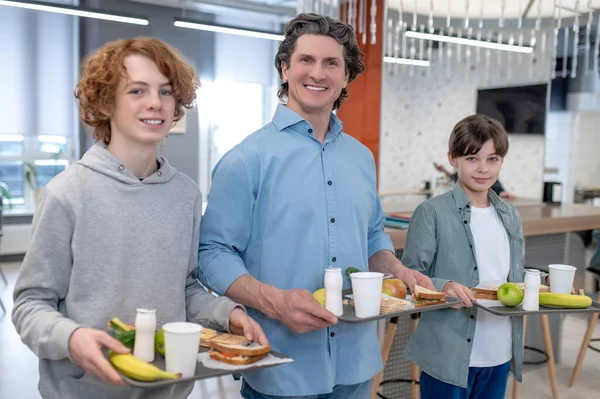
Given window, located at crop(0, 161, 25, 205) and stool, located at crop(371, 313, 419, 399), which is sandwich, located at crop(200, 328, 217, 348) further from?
window, located at crop(0, 161, 25, 205)

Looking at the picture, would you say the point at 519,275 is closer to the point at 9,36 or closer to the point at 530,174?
the point at 530,174

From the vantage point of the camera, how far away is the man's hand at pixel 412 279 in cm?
181

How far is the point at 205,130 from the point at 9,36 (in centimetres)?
274

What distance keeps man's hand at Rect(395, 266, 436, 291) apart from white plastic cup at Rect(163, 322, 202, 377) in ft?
2.57

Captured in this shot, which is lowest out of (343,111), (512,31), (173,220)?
(173,220)

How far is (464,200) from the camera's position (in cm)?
224

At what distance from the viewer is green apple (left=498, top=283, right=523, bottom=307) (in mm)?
1926

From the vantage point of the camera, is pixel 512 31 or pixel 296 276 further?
pixel 512 31

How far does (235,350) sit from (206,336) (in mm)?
120

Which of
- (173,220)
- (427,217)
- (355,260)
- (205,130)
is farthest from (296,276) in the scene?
(205,130)

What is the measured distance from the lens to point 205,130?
29.3ft

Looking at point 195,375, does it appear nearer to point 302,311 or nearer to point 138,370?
point 138,370

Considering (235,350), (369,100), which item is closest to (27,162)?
(369,100)

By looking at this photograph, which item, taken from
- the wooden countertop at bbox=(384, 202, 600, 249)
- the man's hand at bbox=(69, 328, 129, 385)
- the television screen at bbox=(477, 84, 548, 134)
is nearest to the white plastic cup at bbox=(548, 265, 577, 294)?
the man's hand at bbox=(69, 328, 129, 385)
